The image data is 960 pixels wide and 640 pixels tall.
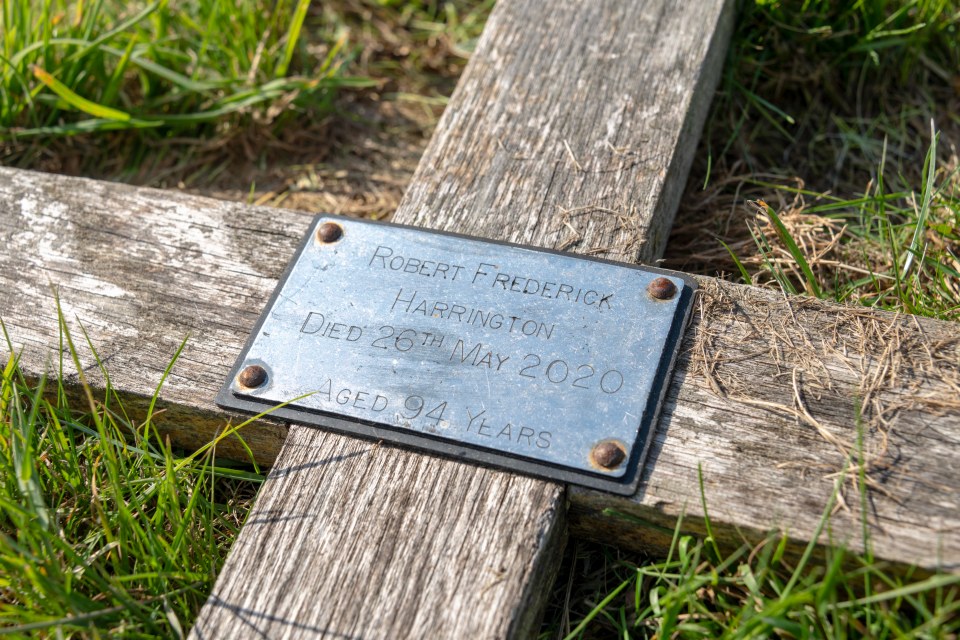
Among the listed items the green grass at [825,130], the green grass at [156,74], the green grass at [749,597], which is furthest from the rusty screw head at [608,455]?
the green grass at [156,74]

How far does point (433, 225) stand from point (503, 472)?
58 centimetres

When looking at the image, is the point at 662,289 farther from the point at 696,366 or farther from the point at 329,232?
the point at 329,232

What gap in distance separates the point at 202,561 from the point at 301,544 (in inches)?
9.0

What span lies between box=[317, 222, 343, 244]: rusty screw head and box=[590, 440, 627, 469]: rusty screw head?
691mm

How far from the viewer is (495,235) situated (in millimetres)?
1722

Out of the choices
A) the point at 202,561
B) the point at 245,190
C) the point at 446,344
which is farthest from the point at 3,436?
the point at 245,190

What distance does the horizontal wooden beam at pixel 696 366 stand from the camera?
1.32m

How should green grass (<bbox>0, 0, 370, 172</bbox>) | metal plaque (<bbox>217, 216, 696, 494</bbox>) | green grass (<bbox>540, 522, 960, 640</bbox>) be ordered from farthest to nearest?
green grass (<bbox>0, 0, 370, 172</bbox>)
metal plaque (<bbox>217, 216, 696, 494</bbox>)
green grass (<bbox>540, 522, 960, 640</bbox>)

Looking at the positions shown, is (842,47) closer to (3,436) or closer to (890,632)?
(890,632)

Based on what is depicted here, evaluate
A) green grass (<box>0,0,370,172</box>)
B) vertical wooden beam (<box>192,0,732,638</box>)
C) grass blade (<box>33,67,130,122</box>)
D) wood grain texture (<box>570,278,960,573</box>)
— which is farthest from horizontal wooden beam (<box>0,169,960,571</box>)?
green grass (<box>0,0,370,172</box>)

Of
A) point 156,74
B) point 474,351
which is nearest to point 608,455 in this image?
point 474,351

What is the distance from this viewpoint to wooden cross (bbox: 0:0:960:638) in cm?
130

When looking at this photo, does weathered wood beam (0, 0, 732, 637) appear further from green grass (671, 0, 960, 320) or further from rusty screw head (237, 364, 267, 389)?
green grass (671, 0, 960, 320)

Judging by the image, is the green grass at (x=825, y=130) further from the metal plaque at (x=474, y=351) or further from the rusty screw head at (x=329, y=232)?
the rusty screw head at (x=329, y=232)
